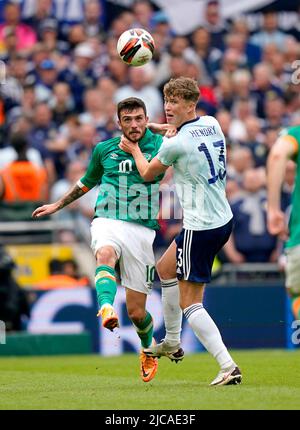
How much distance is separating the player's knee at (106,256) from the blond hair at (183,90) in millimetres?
1475

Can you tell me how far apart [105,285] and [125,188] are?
3.42ft

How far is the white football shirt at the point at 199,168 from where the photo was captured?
9250mm

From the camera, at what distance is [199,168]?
9.29 meters

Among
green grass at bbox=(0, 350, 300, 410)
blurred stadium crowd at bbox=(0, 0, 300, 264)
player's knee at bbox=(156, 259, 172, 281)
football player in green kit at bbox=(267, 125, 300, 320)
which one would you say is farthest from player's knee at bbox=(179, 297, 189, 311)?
blurred stadium crowd at bbox=(0, 0, 300, 264)

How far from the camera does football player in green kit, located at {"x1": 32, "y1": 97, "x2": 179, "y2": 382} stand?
10031mm

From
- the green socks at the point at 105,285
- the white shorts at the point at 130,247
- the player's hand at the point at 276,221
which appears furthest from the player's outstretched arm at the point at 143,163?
the player's hand at the point at 276,221

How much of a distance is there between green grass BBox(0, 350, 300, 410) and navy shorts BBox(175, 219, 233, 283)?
0.91 meters

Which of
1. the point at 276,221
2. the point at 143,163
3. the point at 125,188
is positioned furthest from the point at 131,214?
the point at 276,221

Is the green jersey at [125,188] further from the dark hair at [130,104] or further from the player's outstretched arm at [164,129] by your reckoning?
the dark hair at [130,104]

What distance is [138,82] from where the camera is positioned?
1906 centimetres

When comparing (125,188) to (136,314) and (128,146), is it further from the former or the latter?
(136,314)

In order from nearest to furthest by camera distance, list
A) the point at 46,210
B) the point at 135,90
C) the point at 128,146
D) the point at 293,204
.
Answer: the point at 293,204 → the point at 128,146 → the point at 46,210 → the point at 135,90

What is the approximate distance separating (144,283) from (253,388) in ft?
5.23
